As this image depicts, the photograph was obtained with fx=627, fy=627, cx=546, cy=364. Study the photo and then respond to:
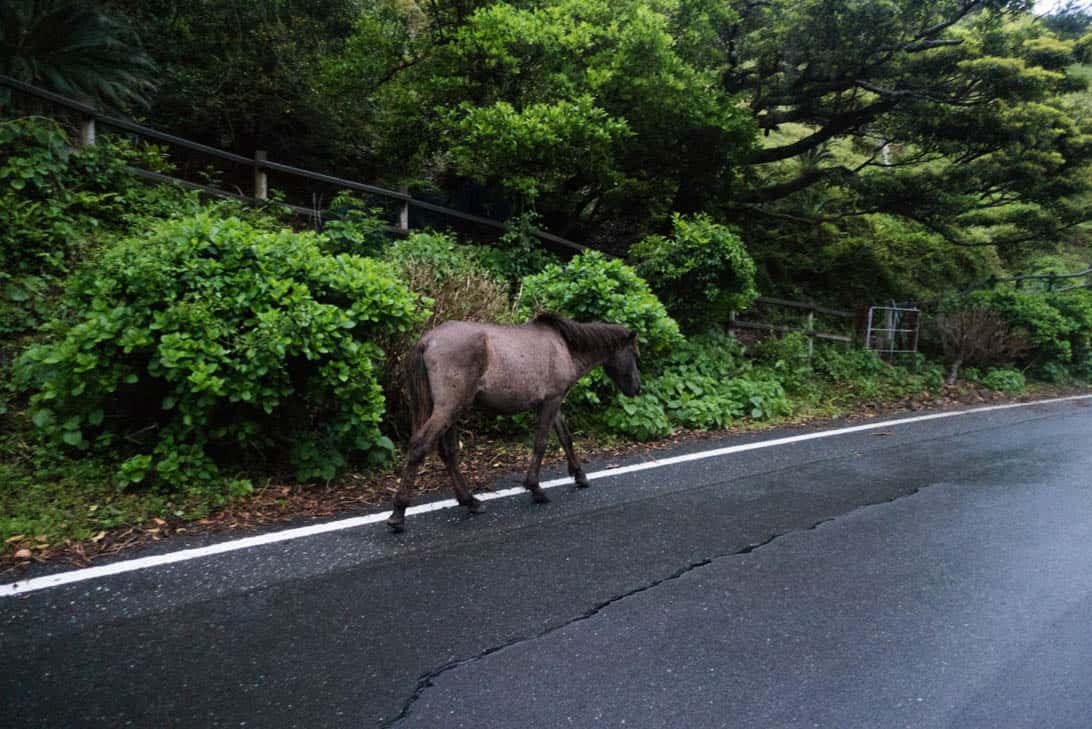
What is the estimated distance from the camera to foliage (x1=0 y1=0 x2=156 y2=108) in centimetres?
780

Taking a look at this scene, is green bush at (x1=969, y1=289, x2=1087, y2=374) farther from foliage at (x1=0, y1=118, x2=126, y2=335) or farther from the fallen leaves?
foliage at (x1=0, y1=118, x2=126, y2=335)

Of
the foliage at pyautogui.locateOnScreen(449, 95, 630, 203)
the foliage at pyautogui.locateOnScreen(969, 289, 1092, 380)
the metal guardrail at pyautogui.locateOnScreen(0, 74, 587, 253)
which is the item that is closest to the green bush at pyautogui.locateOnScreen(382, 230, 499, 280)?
the metal guardrail at pyautogui.locateOnScreen(0, 74, 587, 253)

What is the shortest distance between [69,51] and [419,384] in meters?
7.89

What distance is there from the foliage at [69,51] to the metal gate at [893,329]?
1500cm

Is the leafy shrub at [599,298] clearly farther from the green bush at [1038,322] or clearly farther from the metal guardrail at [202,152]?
the green bush at [1038,322]

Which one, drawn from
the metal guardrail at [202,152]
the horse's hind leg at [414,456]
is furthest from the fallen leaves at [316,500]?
the metal guardrail at [202,152]

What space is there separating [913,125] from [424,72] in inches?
401

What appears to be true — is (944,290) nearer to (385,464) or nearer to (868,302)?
(868,302)

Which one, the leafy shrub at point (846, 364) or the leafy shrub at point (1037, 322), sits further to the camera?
the leafy shrub at point (1037, 322)

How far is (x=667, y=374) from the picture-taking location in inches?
350

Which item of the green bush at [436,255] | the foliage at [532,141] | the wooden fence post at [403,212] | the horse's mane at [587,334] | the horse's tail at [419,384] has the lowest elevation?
the horse's tail at [419,384]

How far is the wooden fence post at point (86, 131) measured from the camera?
7.96m

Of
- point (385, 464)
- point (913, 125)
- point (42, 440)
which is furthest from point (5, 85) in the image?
point (913, 125)

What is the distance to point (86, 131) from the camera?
796 centimetres
